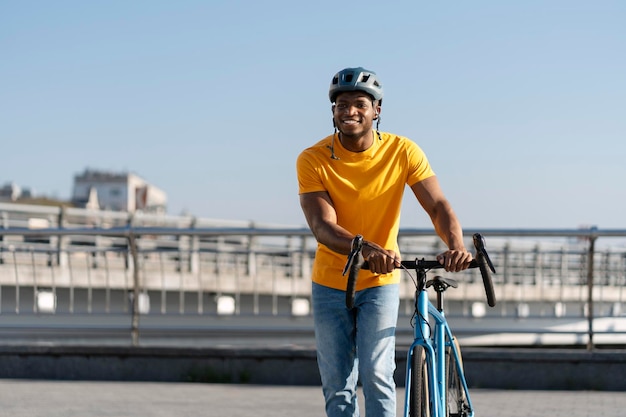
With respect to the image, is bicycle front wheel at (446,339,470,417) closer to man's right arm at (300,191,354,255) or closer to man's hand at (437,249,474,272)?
man's hand at (437,249,474,272)

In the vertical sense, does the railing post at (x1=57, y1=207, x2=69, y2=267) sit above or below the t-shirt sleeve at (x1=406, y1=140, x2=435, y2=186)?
below

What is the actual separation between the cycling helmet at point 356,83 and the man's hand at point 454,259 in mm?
791

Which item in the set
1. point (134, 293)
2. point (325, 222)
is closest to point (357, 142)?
point (325, 222)

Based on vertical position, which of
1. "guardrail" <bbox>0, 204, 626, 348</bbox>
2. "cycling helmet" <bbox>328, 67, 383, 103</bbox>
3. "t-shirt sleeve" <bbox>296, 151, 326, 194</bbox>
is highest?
"cycling helmet" <bbox>328, 67, 383, 103</bbox>

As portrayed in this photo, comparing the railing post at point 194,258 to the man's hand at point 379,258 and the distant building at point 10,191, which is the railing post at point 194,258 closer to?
the man's hand at point 379,258

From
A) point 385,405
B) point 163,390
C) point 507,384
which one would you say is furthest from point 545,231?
point 385,405

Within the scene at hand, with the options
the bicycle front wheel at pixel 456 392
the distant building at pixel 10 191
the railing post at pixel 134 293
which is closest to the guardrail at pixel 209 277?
the railing post at pixel 134 293

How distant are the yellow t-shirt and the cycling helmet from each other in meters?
0.23

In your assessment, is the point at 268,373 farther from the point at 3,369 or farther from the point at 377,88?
the point at 377,88

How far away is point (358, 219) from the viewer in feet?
16.3

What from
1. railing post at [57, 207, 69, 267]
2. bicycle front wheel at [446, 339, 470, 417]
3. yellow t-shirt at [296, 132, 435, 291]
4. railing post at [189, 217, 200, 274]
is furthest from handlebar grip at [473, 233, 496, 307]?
railing post at [189, 217, 200, 274]

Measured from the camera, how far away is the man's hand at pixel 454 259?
4.55 meters

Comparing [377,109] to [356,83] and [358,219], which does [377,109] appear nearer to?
[356,83]

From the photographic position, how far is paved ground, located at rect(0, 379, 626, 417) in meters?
8.42
